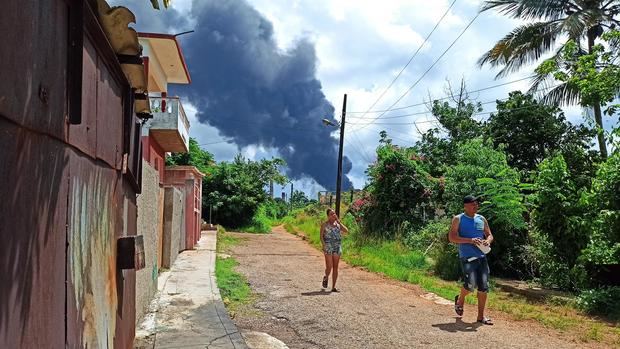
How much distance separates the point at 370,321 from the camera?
24.9 feet

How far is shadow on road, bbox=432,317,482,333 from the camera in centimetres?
715

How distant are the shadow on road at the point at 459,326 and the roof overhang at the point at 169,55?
39.0 ft

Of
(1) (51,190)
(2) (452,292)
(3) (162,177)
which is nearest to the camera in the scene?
(1) (51,190)

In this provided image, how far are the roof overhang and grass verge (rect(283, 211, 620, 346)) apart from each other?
A: 831cm

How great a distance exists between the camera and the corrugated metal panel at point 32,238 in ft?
5.75

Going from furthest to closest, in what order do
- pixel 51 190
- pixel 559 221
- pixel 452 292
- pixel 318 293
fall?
pixel 559 221, pixel 452 292, pixel 318 293, pixel 51 190

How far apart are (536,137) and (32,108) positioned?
57.4 feet

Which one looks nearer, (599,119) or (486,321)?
(486,321)

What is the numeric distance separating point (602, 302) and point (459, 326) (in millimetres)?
3280

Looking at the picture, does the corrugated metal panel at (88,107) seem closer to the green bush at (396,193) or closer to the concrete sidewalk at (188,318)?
the concrete sidewalk at (188,318)

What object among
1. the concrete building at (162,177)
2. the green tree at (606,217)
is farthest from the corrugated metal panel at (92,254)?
the green tree at (606,217)

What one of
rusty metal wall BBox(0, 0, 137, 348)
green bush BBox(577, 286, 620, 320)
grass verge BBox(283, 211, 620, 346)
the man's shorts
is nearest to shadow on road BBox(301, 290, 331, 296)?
grass verge BBox(283, 211, 620, 346)

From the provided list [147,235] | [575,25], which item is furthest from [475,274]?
[575,25]

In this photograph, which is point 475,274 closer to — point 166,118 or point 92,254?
point 92,254
